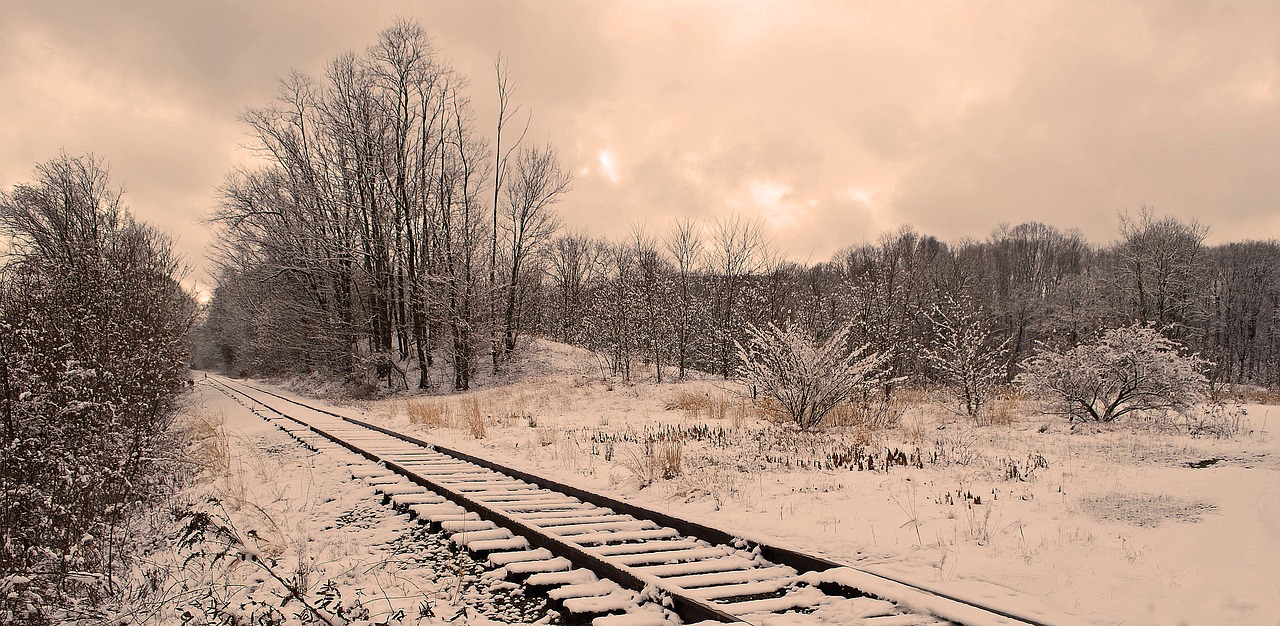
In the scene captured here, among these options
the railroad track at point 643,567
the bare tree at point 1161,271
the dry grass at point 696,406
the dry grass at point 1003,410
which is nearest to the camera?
the railroad track at point 643,567

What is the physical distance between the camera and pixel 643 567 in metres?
4.46

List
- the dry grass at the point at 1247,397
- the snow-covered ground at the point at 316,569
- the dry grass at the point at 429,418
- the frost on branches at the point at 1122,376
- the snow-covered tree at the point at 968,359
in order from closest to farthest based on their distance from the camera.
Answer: the snow-covered ground at the point at 316,569
the frost on branches at the point at 1122,376
the dry grass at the point at 429,418
the snow-covered tree at the point at 968,359
the dry grass at the point at 1247,397

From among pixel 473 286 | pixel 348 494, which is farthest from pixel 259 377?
pixel 348 494

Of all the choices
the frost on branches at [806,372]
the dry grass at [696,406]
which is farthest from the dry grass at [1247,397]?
the dry grass at [696,406]

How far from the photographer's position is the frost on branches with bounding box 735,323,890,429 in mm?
11219

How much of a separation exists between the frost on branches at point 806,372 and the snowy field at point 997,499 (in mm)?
589

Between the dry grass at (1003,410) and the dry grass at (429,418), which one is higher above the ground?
the dry grass at (1003,410)

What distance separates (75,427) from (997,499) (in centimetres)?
955

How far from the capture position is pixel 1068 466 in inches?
309

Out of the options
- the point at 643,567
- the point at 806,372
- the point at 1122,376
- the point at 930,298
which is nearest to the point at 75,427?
the point at 643,567

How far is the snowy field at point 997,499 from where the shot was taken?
3.98 m

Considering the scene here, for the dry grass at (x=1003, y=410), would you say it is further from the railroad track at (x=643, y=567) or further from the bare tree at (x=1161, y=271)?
the bare tree at (x=1161, y=271)

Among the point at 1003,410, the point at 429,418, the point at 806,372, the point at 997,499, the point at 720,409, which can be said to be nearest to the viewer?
the point at 997,499

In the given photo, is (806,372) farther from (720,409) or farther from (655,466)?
(655,466)
